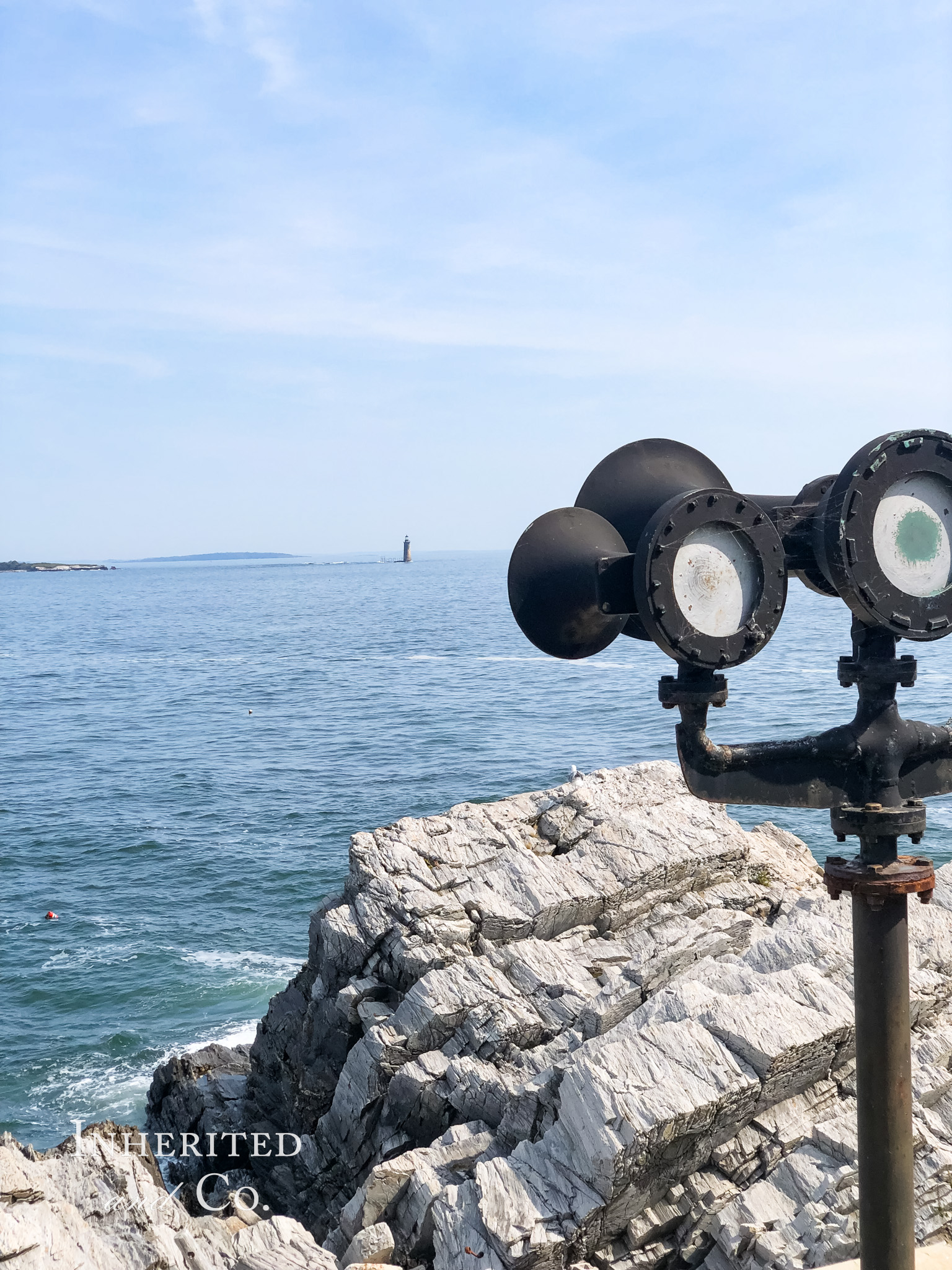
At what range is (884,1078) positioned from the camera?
15.8 ft

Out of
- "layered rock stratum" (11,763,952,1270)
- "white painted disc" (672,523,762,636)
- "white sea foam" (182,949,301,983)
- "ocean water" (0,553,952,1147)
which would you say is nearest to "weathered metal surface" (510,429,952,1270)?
"white painted disc" (672,523,762,636)

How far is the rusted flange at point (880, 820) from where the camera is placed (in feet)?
15.7

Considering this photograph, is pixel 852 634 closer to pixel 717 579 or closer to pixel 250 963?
pixel 717 579

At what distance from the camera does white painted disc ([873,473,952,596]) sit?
4586 millimetres

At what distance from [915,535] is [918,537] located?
1cm

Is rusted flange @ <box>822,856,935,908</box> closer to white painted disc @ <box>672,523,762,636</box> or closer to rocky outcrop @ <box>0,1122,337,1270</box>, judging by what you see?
white painted disc @ <box>672,523,762,636</box>

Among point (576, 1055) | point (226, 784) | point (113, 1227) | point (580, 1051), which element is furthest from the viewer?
point (226, 784)

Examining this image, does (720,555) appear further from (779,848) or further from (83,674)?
(83,674)

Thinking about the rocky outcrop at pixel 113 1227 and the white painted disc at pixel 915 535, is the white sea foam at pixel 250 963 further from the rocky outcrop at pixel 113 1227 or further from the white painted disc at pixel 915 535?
the white painted disc at pixel 915 535

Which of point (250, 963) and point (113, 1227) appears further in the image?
point (250, 963)

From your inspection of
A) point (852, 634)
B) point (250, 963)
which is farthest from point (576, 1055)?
point (250, 963)

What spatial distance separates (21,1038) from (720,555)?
23.4 meters

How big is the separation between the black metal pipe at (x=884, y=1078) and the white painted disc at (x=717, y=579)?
147 centimetres

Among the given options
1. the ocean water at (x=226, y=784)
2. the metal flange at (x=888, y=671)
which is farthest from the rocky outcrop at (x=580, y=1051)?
the ocean water at (x=226, y=784)
